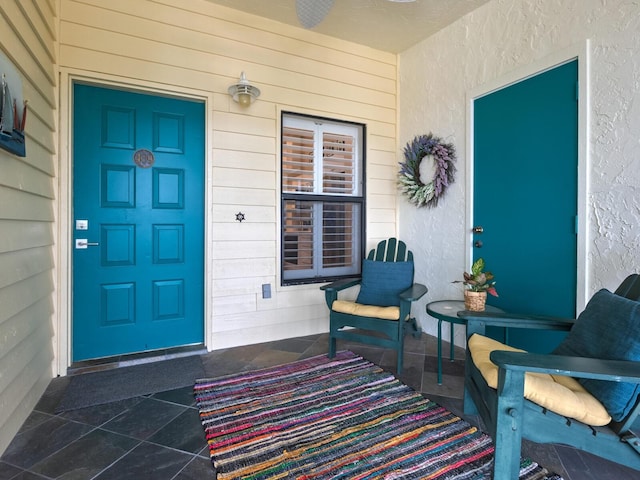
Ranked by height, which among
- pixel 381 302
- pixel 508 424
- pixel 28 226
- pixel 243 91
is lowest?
pixel 508 424

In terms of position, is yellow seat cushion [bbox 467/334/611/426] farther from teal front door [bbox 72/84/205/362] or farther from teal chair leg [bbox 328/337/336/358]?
teal front door [bbox 72/84/205/362]

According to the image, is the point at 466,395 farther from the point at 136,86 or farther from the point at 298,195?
the point at 136,86

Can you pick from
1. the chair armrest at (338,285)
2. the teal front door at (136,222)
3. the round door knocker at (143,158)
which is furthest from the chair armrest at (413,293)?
the round door knocker at (143,158)

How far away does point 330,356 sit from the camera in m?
2.69

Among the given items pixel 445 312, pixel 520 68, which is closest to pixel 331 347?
pixel 445 312

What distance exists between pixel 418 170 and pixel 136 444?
9.97ft

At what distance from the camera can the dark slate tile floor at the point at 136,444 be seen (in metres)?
1.46

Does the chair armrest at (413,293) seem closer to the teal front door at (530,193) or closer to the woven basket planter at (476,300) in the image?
the woven basket planter at (476,300)

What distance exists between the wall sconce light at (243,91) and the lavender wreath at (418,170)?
159 cm

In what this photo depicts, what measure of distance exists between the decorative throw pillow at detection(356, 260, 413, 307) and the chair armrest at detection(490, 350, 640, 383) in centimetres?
162

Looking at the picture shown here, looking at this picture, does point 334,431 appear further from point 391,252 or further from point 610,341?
point 391,252

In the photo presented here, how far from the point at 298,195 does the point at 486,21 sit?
2.13 meters

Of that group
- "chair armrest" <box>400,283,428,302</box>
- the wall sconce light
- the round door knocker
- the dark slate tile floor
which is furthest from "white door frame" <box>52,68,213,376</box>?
"chair armrest" <box>400,283,428,302</box>

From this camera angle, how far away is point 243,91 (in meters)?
2.75
